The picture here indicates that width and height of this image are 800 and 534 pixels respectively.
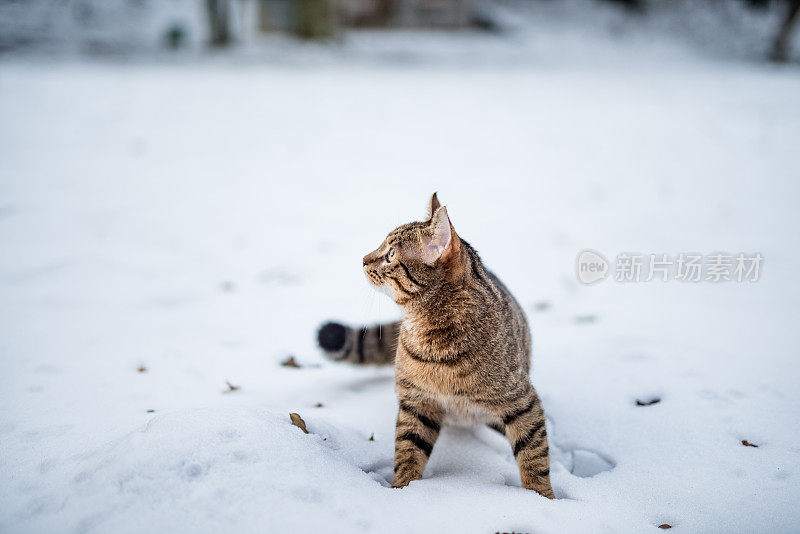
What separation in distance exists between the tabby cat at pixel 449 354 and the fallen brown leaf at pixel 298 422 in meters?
0.42

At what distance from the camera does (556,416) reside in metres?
2.74

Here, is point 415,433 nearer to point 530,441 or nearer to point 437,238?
point 530,441

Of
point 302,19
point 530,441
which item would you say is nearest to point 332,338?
point 530,441

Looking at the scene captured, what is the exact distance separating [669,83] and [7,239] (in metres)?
12.5

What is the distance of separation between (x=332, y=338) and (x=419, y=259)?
2.81ft

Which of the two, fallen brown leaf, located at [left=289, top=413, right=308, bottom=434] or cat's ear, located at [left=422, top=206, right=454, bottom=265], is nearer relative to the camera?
cat's ear, located at [left=422, top=206, right=454, bottom=265]

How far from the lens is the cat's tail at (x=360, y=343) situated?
110 inches

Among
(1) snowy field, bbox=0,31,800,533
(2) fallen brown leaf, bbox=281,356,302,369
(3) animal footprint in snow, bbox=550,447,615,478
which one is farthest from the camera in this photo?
(2) fallen brown leaf, bbox=281,356,302,369

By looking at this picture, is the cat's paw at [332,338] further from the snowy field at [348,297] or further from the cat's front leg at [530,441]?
the cat's front leg at [530,441]

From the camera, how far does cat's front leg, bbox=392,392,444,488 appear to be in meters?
2.19

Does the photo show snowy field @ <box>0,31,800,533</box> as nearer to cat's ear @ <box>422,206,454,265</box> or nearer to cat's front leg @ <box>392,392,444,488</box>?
cat's front leg @ <box>392,392,444,488</box>

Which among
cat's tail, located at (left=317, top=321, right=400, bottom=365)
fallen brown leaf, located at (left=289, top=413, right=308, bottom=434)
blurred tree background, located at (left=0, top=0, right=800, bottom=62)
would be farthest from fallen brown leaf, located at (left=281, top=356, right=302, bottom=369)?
blurred tree background, located at (left=0, top=0, right=800, bottom=62)

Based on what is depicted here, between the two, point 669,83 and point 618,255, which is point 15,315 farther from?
point 669,83

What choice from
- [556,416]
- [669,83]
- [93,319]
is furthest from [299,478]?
A: [669,83]
